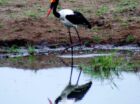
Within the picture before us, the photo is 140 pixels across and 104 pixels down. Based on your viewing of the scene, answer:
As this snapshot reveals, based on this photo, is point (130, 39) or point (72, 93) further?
point (130, 39)

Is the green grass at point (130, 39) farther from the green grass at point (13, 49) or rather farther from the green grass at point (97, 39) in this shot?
the green grass at point (13, 49)

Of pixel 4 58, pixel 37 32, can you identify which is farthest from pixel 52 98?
pixel 37 32

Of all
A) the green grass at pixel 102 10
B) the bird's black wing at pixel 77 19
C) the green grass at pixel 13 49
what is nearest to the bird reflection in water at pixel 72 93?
the bird's black wing at pixel 77 19

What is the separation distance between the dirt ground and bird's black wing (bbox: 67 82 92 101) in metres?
2.94

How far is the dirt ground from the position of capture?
1431 centimetres

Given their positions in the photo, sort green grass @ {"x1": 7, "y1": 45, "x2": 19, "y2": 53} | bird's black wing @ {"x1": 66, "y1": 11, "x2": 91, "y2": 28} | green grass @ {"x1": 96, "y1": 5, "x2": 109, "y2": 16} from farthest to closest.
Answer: green grass @ {"x1": 96, "y1": 5, "x2": 109, "y2": 16} < green grass @ {"x1": 7, "y1": 45, "x2": 19, "y2": 53} < bird's black wing @ {"x1": 66, "y1": 11, "x2": 91, "y2": 28}

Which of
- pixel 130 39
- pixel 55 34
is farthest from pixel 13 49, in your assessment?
pixel 130 39

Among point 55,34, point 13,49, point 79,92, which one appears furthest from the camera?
point 55,34

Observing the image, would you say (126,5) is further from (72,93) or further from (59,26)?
(72,93)

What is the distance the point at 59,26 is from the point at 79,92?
13.1 ft

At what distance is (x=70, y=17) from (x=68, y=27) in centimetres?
46

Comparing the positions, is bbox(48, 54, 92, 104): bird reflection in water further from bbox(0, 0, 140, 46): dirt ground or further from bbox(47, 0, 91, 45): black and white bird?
bbox(0, 0, 140, 46): dirt ground

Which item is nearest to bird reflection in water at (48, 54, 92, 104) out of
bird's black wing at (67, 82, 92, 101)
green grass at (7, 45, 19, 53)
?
bird's black wing at (67, 82, 92, 101)

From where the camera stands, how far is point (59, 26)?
14.9m
